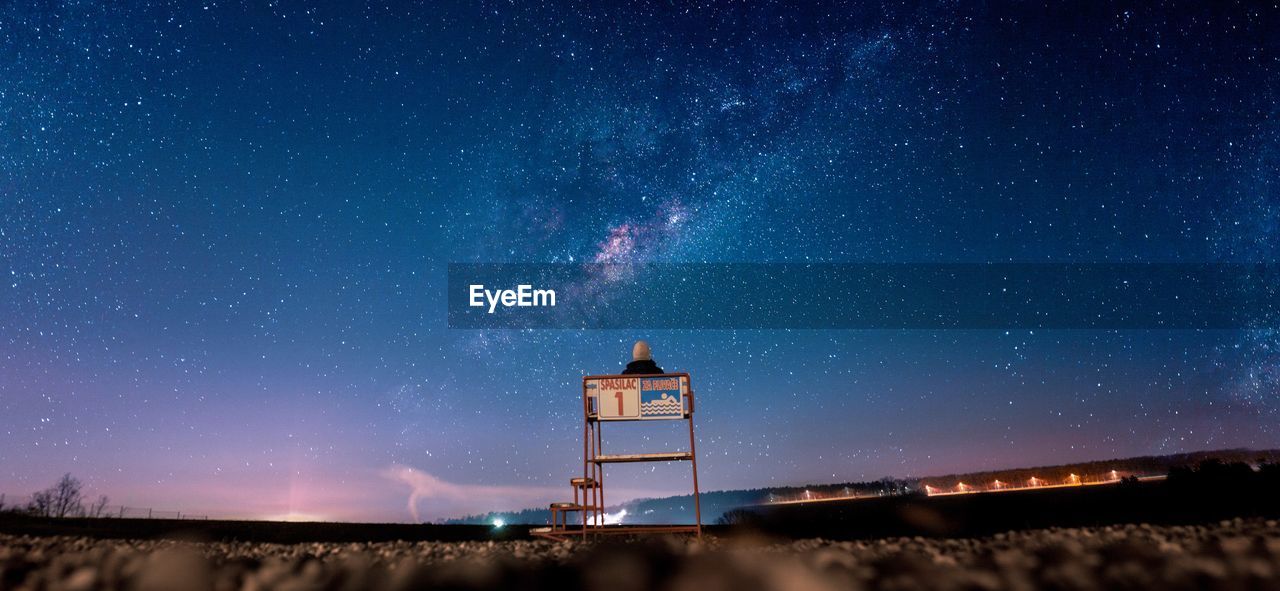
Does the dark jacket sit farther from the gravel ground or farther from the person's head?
the gravel ground

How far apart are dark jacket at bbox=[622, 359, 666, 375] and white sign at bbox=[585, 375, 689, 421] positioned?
21 centimetres

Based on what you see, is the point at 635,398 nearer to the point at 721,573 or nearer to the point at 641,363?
the point at 641,363

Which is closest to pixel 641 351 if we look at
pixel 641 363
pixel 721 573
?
pixel 641 363

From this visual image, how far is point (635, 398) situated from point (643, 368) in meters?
0.55

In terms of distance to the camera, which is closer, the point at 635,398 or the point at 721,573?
the point at 721,573

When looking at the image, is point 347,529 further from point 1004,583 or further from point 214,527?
point 1004,583

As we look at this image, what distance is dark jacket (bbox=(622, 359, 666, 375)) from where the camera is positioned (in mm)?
8844

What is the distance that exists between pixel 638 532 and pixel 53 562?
6119 millimetres

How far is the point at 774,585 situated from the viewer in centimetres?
178

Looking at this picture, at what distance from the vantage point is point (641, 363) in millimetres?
9078

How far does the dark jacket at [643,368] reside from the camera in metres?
8.84

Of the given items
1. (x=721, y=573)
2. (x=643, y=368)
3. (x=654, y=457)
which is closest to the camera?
(x=721, y=573)

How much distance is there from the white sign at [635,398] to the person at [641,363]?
0.19m

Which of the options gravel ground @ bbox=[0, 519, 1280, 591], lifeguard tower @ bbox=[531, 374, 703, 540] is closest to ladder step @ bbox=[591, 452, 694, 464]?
lifeguard tower @ bbox=[531, 374, 703, 540]
